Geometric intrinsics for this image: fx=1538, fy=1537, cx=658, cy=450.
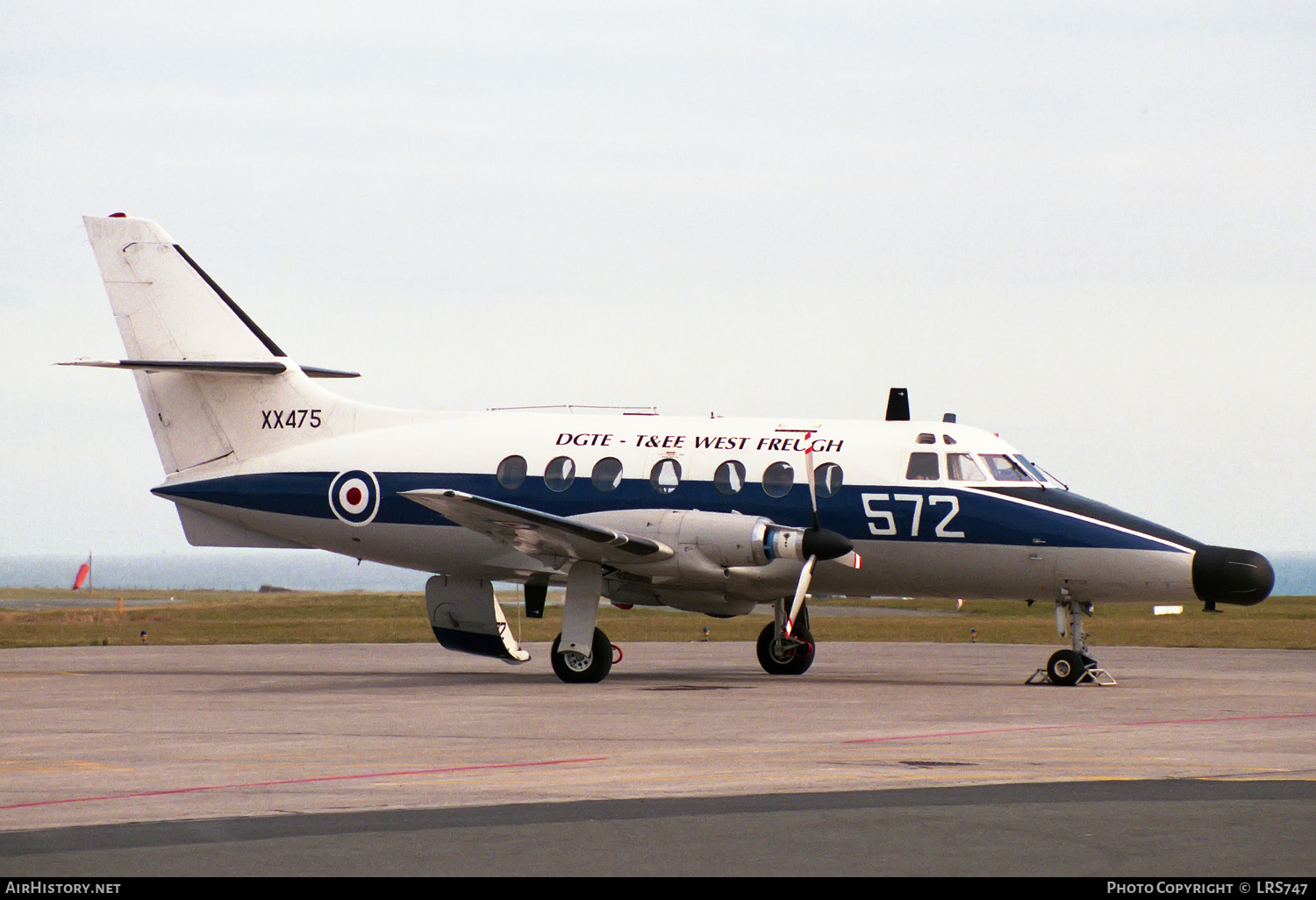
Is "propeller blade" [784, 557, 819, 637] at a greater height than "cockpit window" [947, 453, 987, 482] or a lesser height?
lesser

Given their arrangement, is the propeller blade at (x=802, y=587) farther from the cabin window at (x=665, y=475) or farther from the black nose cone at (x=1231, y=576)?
the black nose cone at (x=1231, y=576)

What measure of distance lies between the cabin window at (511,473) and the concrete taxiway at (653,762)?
3.25 metres

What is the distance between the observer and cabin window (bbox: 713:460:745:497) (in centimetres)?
2431

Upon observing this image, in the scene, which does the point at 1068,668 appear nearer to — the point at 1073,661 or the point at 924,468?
the point at 1073,661

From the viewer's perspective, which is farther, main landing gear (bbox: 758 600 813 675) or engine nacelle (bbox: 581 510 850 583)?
main landing gear (bbox: 758 600 813 675)

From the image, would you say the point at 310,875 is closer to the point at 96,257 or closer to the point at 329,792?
the point at 329,792

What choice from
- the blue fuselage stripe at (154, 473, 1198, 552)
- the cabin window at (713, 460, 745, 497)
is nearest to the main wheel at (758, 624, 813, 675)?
the blue fuselage stripe at (154, 473, 1198, 552)

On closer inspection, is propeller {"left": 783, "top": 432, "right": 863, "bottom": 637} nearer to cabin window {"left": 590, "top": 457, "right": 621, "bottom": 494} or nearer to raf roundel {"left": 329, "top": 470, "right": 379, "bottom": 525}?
cabin window {"left": 590, "top": 457, "right": 621, "bottom": 494}

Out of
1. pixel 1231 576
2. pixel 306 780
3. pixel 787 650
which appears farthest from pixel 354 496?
pixel 1231 576

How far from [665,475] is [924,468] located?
409cm

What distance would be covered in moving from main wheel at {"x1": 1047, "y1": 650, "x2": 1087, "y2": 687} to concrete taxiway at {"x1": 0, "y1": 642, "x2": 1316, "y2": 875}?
682 mm

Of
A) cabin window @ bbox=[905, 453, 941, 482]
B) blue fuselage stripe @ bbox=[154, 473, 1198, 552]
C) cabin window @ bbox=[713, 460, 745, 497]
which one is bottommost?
blue fuselage stripe @ bbox=[154, 473, 1198, 552]

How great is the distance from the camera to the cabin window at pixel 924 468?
23.9 m

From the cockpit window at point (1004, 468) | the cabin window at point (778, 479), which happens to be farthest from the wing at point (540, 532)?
the cockpit window at point (1004, 468)
